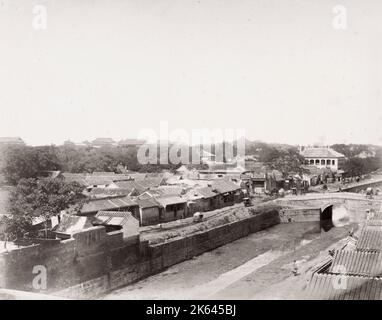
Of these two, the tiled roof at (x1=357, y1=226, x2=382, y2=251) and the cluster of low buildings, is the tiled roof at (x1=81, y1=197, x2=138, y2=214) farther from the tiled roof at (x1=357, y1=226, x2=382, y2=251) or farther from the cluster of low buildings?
the tiled roof at (x1=357, y1=226, x2=382, y2=251)

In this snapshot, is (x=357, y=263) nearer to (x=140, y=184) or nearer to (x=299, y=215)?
(x=299, y=215)

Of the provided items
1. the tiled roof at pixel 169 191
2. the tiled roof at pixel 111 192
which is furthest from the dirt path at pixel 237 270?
the tiled roof at pixel 111 192

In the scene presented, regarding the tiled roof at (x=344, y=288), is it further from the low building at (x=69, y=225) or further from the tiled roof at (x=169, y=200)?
the tiled roof at (x=169, y=200)

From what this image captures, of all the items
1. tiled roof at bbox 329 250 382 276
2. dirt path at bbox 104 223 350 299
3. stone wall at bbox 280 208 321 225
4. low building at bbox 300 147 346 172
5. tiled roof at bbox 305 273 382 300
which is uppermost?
low building at bbox 300 147 346 172

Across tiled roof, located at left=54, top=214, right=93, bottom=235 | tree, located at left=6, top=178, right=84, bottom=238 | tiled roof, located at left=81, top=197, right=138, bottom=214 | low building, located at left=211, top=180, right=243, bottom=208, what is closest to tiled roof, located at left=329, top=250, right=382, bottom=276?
tiled roof, located at left=54, top=214, right=93, bottom=235
